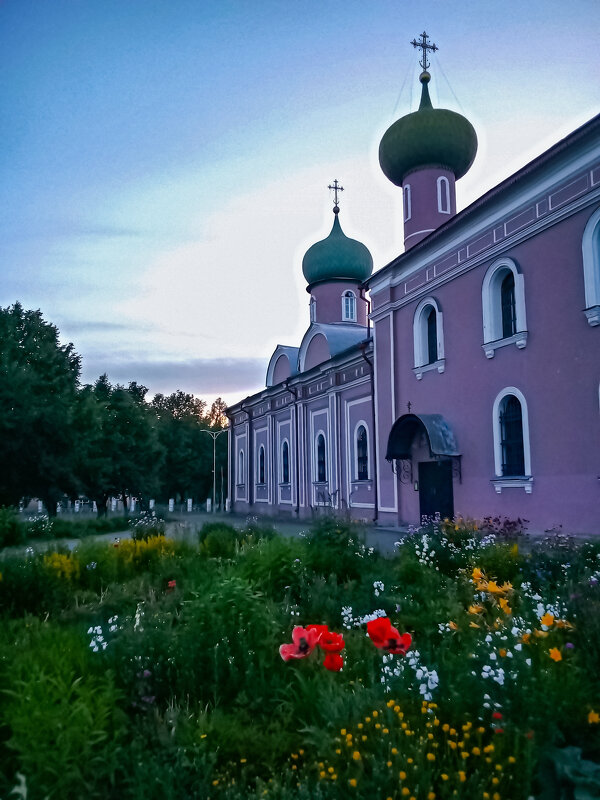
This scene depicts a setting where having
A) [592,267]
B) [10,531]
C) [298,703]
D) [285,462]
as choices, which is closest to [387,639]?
[298,703]

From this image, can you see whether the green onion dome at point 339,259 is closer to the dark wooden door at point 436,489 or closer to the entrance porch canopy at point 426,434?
the entrance porch canopy at point 426,434

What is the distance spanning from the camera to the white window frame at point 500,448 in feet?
37.8

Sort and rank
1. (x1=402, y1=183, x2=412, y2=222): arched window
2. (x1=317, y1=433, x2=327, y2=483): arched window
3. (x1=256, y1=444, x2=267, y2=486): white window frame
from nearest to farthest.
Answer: (x1=402, y1=183, x2=412, y2=222): arched window, (x1=317, y1=433, x2=327, y2=483): arched window, (x1=256, y1=444, x2=267, y2=486): white window frame

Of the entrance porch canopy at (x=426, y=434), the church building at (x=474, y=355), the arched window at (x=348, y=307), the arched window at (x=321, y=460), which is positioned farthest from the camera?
the arched window at (x=348, y=307)

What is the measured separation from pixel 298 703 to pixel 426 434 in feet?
35.0

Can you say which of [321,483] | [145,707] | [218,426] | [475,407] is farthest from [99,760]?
[218,426]

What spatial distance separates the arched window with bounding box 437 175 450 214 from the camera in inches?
682

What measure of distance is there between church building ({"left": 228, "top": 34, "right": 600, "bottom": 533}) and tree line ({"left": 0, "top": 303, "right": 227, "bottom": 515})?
9628mm

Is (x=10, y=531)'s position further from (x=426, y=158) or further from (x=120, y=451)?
(x=120, y=451)

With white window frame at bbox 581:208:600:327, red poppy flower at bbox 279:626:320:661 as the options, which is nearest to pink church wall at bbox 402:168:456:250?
white window frame at bbox 581:208:600:327

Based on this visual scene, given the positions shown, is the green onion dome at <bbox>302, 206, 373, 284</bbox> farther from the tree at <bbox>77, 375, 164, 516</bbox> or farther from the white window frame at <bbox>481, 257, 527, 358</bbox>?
the white window frame at <bbox>481, 257, 527, 358</bbox>

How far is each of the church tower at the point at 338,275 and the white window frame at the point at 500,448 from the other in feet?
50.0

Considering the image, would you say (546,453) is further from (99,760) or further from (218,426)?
(218,426)

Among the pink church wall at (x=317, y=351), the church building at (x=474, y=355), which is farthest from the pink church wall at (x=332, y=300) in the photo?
the church building at (x=474, y=355)
